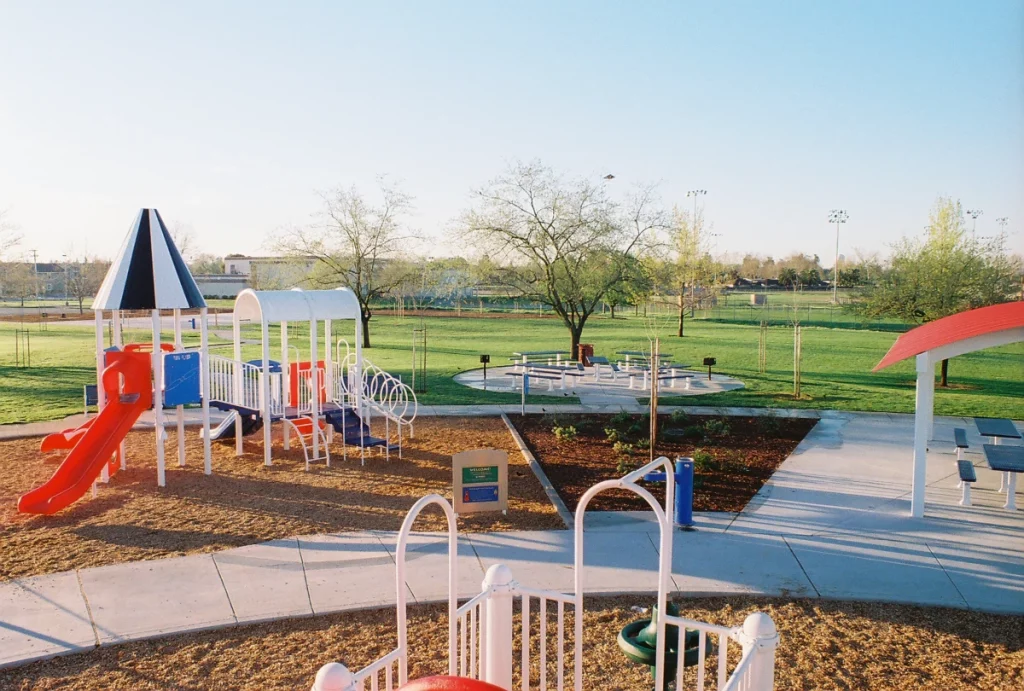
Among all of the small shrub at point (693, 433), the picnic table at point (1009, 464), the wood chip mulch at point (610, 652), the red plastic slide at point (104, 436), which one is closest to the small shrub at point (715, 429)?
the small shrub at point (693, 433)

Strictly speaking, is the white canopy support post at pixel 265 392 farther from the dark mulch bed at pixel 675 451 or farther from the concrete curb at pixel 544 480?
the dark mulch bed at pixel 675 451

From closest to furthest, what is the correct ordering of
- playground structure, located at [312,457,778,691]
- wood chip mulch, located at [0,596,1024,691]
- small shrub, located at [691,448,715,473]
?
1. playground structure, located at [312,457,778,691]
2. wood chip mulch, located at [0,596,1024,691]
3. small shrub, located at [691,448,715,473]

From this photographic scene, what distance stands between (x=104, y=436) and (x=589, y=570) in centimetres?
714

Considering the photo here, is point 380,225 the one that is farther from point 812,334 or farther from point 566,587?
point 566,587

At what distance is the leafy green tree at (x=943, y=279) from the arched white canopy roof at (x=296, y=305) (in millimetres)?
18653

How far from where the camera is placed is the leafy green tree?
2689 centimetres

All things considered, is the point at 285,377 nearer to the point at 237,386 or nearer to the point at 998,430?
the point at 237,386

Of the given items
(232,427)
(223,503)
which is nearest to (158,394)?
(223,503)

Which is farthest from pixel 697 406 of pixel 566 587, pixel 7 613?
pixel 7 613

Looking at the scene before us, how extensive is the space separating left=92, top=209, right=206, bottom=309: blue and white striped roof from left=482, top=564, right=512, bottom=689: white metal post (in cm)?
857

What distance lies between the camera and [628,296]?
27734mm

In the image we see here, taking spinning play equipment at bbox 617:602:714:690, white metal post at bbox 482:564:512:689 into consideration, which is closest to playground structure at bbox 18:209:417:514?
white metal post at bbox 482:564:512:689

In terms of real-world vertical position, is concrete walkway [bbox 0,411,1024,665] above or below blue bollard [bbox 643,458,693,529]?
below

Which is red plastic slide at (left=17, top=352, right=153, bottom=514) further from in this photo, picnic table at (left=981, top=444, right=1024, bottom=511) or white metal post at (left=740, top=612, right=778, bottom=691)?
picnic table at (left=981, top=444, right=1024, bottom=511)
